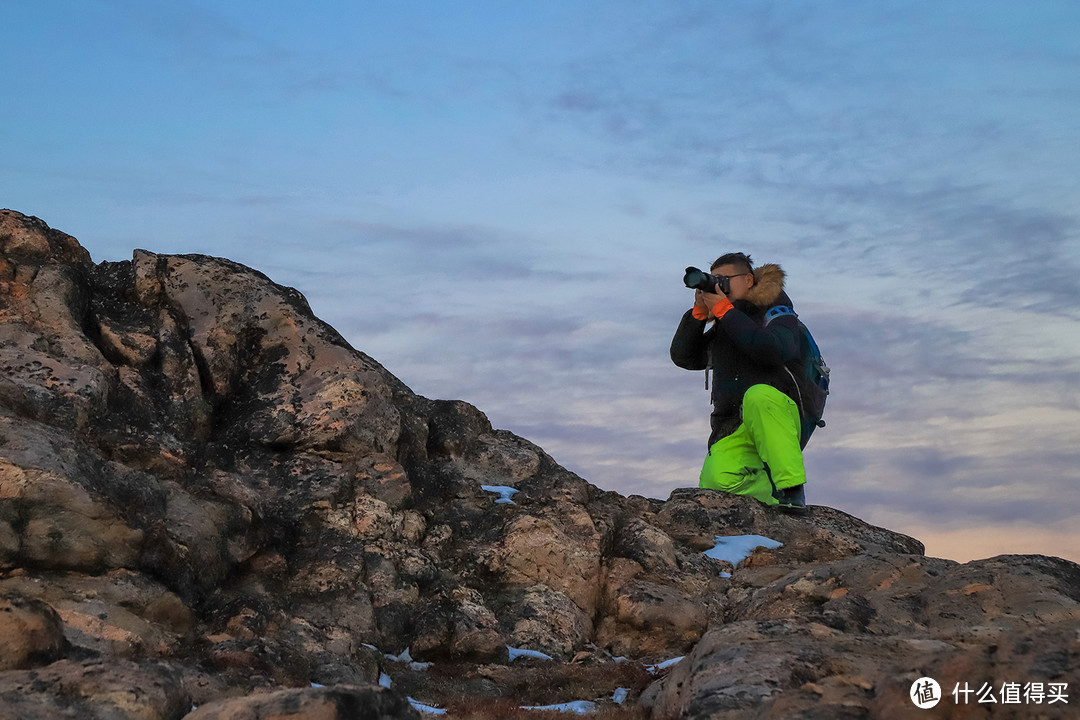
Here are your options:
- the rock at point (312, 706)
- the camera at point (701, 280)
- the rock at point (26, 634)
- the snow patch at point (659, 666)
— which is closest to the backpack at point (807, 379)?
the camera at point (701, 280)

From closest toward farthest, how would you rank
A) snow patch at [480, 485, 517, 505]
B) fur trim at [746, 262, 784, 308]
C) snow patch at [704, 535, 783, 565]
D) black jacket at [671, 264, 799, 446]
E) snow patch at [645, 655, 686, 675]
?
1. snow patch at [645, 655, 686, 675]
2. snow patch at [480, 485, 517, 505]
3. snow patch at [704, 535, 783, 565]
4. black jacket at [671, 264, 799, 446]
5. fur trim at [746, 262, 784, 308]

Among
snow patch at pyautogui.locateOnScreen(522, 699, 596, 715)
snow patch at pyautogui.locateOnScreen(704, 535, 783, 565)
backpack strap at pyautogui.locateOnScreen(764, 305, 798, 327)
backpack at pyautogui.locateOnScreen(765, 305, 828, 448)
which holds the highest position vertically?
backpack strap at pyautogui.locateOnScreen(764, 305, 798, 327)

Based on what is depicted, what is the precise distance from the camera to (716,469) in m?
21.5

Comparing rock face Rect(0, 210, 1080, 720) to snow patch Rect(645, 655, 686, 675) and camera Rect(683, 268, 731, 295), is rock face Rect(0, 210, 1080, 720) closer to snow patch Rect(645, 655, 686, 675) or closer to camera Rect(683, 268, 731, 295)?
snow patch Rect(645, 655, 686, 675)

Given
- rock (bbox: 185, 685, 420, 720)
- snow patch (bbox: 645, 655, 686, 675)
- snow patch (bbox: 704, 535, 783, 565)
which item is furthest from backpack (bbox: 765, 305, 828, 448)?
rock (bbox: 185, 685, 420, 720)

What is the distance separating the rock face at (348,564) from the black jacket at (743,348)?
2.67 meters

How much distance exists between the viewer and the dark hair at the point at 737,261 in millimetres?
21250

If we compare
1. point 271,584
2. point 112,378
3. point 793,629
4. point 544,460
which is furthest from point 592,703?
point 112,378

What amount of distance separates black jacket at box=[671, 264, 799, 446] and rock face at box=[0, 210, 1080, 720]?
2672 millimetres

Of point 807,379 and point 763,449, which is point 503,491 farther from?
point 807,379

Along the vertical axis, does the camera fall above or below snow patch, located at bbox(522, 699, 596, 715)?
above

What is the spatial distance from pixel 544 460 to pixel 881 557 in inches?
308

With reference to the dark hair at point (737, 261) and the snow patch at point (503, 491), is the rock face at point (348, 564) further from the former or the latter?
the dark hair at point (737, 261)

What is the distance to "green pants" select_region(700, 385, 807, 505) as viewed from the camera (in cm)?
2000
